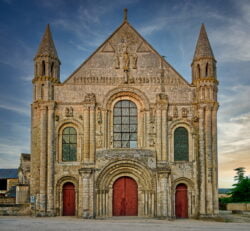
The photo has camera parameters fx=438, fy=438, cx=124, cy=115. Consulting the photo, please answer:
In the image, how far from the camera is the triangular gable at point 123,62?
110 feet

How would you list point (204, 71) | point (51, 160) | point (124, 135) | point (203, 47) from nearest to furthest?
1. point (51, 160)
2. point (204, 71)
3. point (124, 135)
4. point (203, 47)

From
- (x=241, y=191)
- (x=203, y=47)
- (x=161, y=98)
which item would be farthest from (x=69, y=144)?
(x=241, y=191)

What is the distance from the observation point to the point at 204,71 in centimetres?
3297

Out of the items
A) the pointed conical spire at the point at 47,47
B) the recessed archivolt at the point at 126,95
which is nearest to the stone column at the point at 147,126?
the recessed archivolt at the point at 126,95

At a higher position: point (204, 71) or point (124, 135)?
point (204, 71)

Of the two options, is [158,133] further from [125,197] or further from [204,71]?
[204,71]

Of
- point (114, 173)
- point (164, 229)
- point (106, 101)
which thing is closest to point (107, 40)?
point (106, 101)

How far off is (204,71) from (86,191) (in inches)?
491

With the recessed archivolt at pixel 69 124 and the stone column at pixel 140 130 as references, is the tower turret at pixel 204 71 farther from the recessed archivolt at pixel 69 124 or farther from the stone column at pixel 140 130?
the recessed archivolt at pixel 69 124

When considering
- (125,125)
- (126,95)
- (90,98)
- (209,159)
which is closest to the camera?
(209,159)

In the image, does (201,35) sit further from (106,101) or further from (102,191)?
(102,191)

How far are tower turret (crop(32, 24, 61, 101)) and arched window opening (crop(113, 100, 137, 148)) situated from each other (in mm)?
5172

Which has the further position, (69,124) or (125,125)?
(125,125)

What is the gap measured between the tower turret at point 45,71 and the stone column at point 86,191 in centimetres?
621
